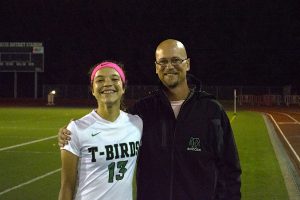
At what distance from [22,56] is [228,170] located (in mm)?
39945

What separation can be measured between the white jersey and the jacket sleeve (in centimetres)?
55

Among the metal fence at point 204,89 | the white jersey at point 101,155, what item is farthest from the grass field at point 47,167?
the metal fence at point 204,89

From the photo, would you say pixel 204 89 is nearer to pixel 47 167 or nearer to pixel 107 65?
pixel 47 167

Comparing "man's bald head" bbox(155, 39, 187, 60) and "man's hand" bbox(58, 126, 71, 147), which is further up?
"man's bald head" bbox(155, 39, 187, 60)

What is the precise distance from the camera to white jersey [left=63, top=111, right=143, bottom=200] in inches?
120

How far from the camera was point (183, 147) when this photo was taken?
3.07m

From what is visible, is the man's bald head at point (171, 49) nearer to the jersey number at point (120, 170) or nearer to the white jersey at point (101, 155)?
the white jersey at point (101, 155)

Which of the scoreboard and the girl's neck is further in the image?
the scoreboard

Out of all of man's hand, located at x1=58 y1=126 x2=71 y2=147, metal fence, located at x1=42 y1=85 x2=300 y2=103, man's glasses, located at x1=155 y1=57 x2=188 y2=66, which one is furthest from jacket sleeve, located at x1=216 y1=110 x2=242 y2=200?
metal fence, located at x1=42 y1=85 x2=300 y2=103

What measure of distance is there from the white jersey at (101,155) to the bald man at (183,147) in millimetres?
92

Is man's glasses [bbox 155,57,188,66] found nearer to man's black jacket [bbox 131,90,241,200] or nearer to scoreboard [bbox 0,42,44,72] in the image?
man's black jacket [bbox 131,90,241,200]

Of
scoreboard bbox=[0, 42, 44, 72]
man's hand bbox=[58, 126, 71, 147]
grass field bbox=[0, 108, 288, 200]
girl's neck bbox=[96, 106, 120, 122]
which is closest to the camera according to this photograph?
man's hand bbox=[58, 126, 71, 147]

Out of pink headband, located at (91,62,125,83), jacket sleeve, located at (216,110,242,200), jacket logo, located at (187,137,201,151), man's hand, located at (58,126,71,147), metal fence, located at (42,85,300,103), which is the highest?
metal fence, located at (42,85,300,103)

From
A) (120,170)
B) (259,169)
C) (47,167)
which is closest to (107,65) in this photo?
(120,170)
